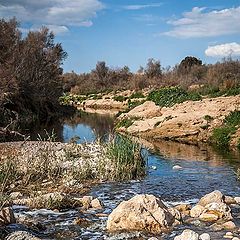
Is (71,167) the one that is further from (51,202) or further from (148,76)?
(148,76)

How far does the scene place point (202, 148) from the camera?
76.7ft

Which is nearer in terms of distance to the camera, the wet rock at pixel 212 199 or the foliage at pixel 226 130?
the wet rock at pixel 212 199

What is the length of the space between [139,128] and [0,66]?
473 inches

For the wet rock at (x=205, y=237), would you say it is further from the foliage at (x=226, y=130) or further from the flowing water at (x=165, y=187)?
the foliage at (x=226, y=130)

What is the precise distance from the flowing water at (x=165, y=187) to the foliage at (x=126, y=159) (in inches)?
15.4

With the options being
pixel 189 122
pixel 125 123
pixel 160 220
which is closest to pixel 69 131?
pixel 125 123

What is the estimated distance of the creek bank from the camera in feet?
86.3

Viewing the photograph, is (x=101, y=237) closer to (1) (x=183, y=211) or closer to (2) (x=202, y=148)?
(1) (x=183, y=211)

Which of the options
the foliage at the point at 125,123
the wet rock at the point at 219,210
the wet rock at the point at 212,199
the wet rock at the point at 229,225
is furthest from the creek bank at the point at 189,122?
the wet rock at the point at 229,225

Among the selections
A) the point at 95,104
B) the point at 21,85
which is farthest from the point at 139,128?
the point at 95,104

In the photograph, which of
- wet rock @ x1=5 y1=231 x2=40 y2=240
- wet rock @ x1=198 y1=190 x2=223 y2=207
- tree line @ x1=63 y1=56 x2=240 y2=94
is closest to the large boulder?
wet rock @ x1=198 y1=190 x2=223 y2=207

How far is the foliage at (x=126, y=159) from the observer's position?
14.7 m

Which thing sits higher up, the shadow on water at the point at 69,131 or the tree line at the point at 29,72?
the tree line at the point at 29,72

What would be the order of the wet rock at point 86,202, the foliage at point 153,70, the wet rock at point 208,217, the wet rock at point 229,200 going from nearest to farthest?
the wet rock at point 208,217
the wet rock at point 86,202
the wet rock at point 229,200
the foliage at point 153,70
